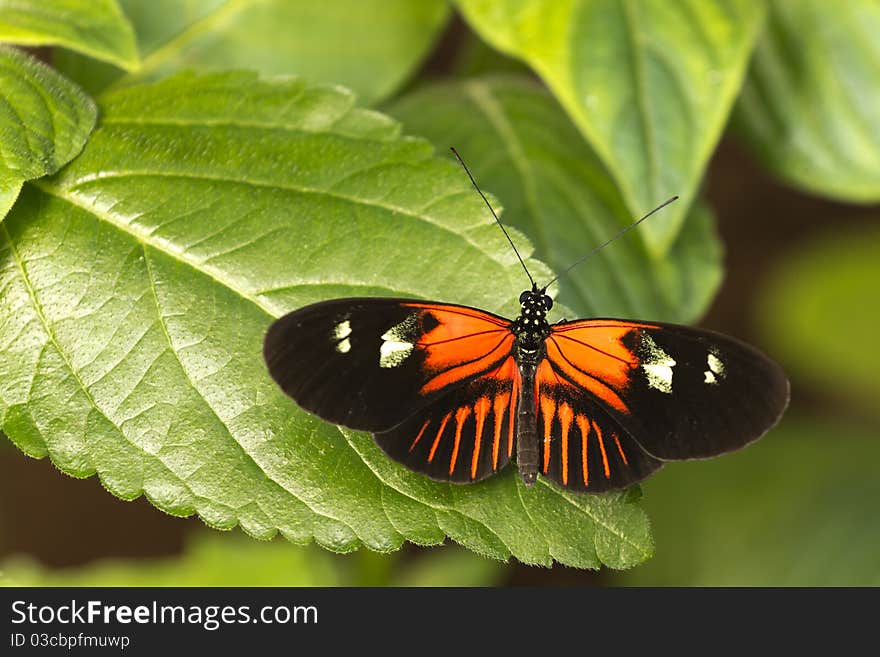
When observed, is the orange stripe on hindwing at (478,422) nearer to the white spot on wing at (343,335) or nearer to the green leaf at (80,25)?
the white spot on wing at (343,335)

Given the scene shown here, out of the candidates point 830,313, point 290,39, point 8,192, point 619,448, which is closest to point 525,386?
point 619,448

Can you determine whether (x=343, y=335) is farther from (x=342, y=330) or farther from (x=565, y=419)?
(x=565, y=419)

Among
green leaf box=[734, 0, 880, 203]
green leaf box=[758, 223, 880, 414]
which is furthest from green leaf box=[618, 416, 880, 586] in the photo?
green leaf box=[734, 0, 880, 203]

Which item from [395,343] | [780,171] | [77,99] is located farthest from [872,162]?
[77,99]

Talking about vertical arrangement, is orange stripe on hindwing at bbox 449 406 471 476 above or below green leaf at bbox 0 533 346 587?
below

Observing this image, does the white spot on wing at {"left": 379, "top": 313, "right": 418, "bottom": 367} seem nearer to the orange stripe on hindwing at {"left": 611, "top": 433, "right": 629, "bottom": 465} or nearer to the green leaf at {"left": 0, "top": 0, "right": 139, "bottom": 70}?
the orange stripe on hindwing at {"left": 611, "top": 433, "right": 629, "bottom": 465}

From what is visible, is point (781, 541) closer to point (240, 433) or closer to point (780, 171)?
point (780, 171)
